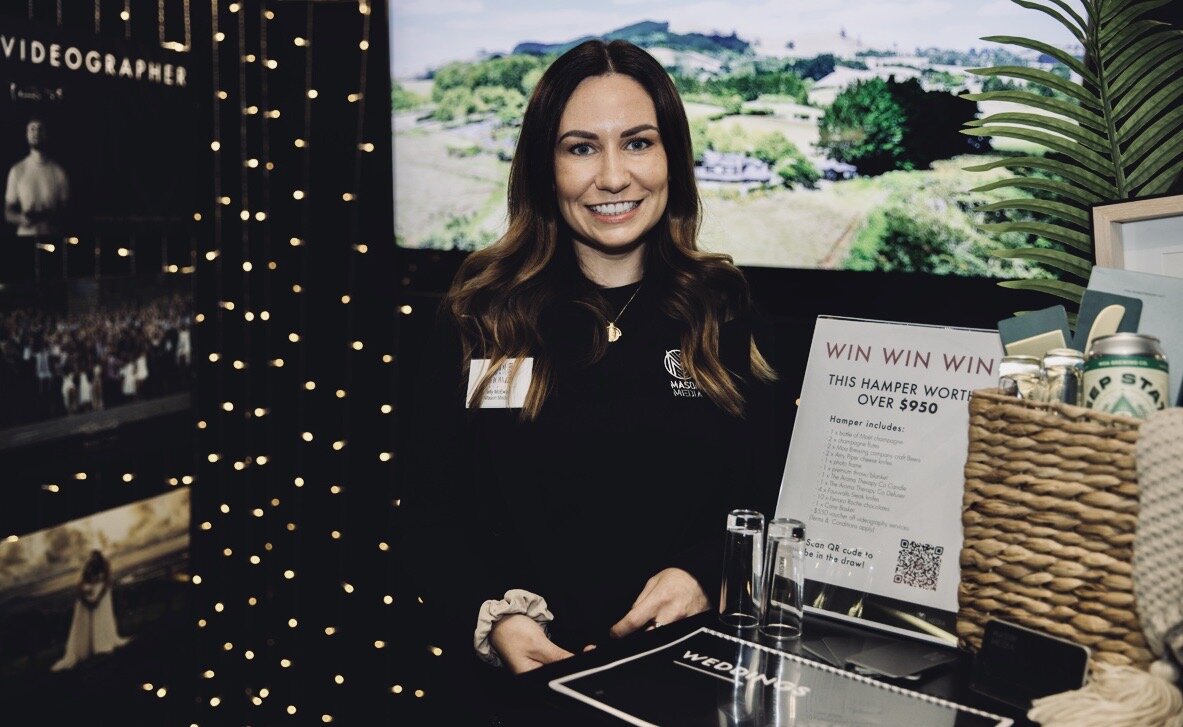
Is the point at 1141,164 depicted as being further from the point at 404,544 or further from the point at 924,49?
the point at 924,49

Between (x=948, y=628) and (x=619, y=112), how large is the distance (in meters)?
0.90

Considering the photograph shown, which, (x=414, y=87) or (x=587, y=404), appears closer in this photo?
(x=587, y=404)

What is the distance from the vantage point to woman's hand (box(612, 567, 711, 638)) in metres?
1.32

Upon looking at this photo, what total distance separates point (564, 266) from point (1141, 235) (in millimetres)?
890

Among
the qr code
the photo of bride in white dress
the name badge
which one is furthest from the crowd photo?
the qr code

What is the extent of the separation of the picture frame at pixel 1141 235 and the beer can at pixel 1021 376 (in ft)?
0.56

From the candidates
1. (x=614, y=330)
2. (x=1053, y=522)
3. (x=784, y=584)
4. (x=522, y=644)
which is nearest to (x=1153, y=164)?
(x=1053, y=522)

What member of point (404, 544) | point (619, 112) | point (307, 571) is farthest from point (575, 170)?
point (307, 571)

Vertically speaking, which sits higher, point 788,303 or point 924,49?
point 924,49

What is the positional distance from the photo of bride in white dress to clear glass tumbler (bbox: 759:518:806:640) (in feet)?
7.50

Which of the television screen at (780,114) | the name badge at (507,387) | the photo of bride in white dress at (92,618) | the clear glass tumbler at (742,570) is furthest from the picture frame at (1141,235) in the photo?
the photo of bride in white dress at (92,618)

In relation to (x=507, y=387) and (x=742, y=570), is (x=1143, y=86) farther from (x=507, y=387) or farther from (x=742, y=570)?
(x=507, y=387)

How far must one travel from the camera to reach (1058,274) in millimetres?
2357

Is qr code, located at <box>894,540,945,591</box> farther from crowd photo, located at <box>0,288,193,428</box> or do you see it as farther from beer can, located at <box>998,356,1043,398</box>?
crowd photo, located at <box>0,288,193,428</box>
